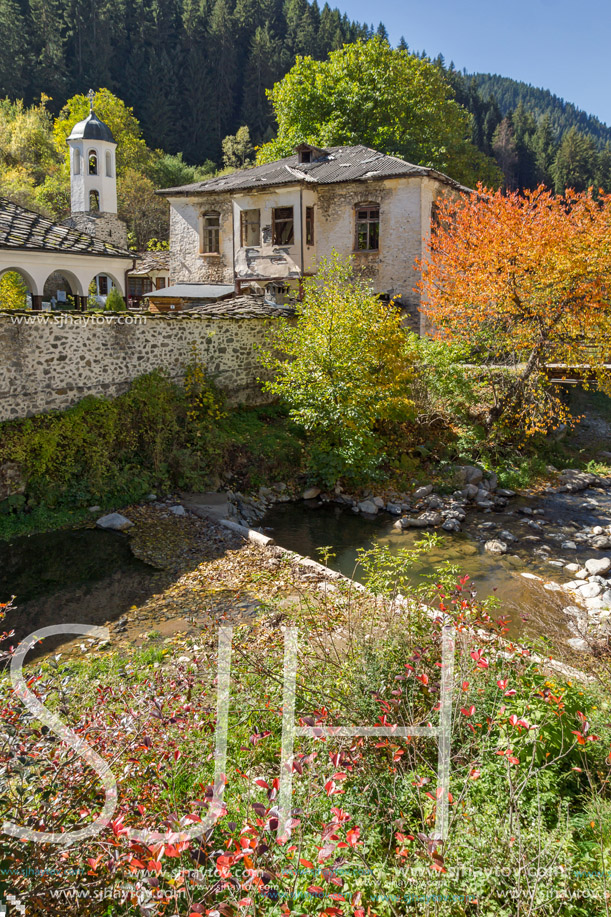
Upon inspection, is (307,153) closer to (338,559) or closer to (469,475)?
(469,475)

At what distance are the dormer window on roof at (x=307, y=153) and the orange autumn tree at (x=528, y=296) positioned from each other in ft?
31.4

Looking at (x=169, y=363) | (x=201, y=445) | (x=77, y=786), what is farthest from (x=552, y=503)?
(x=77, y=786)

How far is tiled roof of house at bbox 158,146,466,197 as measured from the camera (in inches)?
853

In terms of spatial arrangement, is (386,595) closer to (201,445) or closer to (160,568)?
(160,568)

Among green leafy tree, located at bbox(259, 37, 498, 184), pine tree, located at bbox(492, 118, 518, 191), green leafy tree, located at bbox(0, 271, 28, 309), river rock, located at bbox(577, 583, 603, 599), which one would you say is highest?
pine tree, located at bbox(492, 118, 518, 191)

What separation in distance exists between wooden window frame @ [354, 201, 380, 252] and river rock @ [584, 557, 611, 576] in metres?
14.6

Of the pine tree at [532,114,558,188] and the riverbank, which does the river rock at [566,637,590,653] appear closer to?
the riverbank

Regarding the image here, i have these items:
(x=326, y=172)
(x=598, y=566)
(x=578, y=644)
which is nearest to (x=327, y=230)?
(x=326, y=172)

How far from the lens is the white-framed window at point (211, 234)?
24.7m

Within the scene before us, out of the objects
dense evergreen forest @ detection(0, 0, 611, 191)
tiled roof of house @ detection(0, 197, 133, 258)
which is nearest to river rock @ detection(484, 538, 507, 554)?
tiled roof of house @ detection(0, 197, 133, 258)

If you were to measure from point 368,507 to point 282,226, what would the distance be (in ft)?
45.7

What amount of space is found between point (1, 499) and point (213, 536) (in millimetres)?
3674

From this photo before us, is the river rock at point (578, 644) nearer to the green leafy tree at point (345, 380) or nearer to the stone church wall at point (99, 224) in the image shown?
the green leafy tree at point (345, 380)

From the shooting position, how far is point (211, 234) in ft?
82.0
